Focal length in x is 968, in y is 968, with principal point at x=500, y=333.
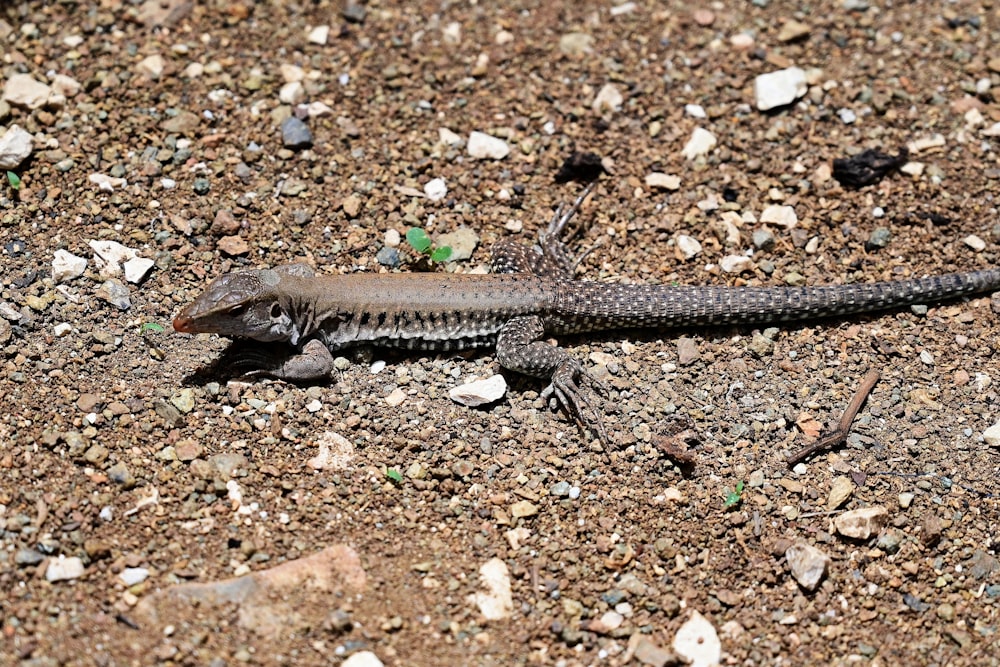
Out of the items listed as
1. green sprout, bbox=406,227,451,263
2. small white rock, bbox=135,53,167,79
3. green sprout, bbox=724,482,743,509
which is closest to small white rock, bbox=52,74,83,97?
small white rock, bbox=135,53,167,79

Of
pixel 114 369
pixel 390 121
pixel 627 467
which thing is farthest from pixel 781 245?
pixel 114 369

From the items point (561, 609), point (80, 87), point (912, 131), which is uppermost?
point (80, 87)

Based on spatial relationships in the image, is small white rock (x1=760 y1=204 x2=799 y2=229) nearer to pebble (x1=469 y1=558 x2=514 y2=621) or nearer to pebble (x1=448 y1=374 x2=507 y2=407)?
pebble (x1=448 y1=374 x2=507 y2=407)

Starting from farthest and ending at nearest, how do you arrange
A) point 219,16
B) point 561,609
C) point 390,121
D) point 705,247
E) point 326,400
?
point 219,16 < point 390,121 < point 705,247 < point 326,400 < point 561,609

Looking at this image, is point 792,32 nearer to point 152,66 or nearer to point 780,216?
point 780,216

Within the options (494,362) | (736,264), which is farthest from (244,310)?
(736,264)

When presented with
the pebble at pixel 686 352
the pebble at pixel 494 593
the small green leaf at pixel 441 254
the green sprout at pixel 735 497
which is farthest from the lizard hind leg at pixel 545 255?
the pebble at pixel 494 593

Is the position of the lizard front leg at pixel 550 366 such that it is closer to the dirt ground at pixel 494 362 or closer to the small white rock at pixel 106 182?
the dirt ground at pixel 494 362

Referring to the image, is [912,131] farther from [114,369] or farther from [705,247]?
[114,369]
